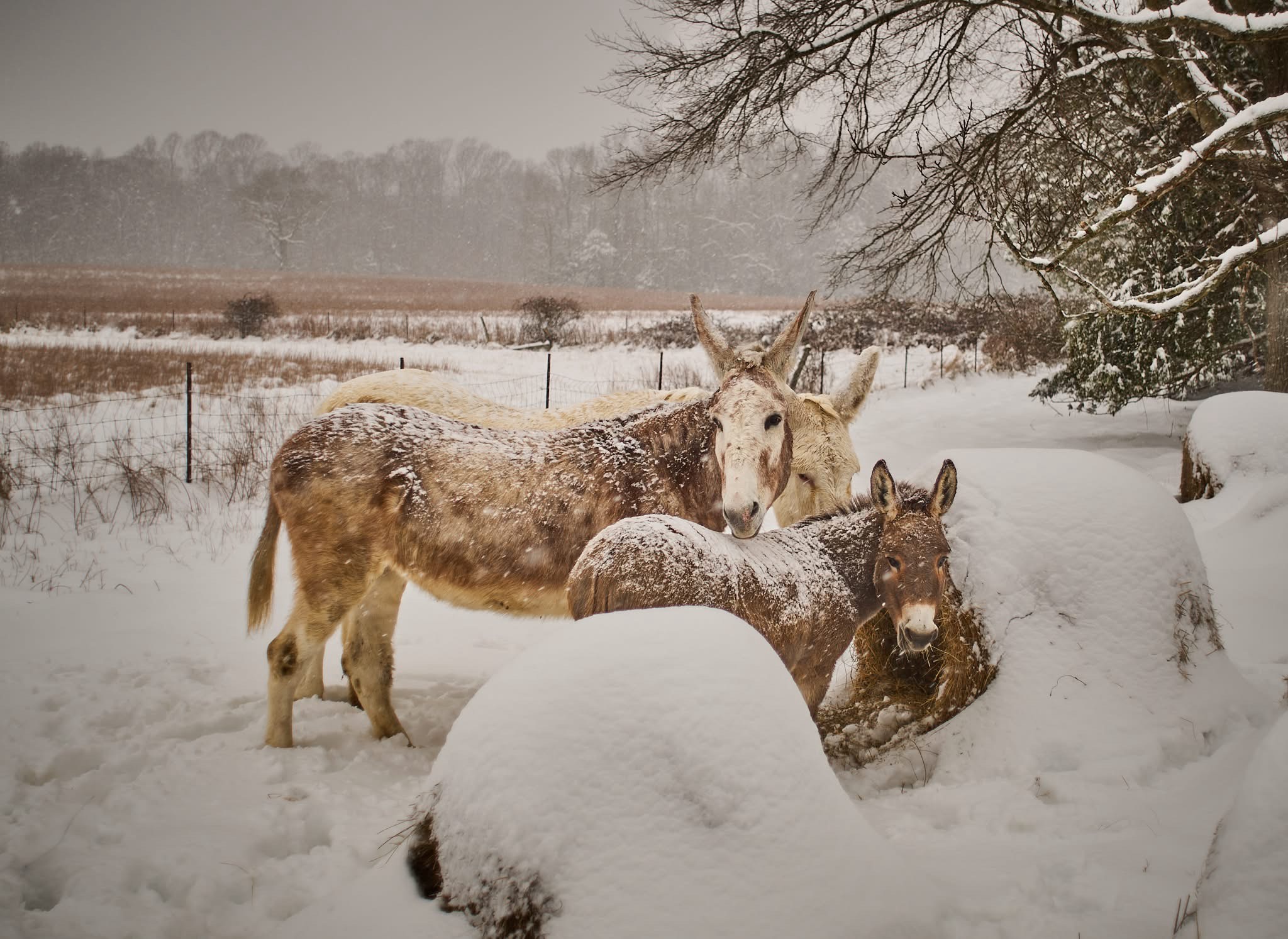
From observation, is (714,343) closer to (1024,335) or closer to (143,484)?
(143,484)

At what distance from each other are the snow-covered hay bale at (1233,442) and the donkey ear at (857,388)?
401 centimetres

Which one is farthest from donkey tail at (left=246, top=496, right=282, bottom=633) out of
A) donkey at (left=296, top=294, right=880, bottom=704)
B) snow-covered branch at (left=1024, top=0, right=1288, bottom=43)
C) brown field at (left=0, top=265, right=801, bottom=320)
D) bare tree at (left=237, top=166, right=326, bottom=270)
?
bare tree at (left=237, top=166, right=326, bottom=270)

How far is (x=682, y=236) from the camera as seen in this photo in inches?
2212

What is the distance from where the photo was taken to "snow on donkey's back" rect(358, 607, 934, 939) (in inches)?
64.9

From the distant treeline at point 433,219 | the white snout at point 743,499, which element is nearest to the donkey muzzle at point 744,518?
the white snout at point 743,499

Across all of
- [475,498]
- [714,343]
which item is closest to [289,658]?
[475,498]

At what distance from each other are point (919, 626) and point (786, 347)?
1.53 metres

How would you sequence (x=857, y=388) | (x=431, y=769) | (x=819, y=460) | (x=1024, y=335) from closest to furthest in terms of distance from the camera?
(x=431, y=769) → (x=819, y=460) → (x=857, y=388) → (x=1024, y=335)

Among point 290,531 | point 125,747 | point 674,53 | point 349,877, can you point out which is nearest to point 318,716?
point 125,747

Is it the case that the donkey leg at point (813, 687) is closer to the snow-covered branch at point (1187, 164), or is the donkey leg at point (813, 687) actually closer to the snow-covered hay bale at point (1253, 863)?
the snow-covered hay bale at point (1253, 863)

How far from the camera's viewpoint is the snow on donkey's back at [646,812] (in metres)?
1.65

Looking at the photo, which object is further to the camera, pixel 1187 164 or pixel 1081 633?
pixel 1187 164

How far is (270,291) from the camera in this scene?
38.0 m

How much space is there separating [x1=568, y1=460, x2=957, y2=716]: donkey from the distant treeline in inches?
1678
